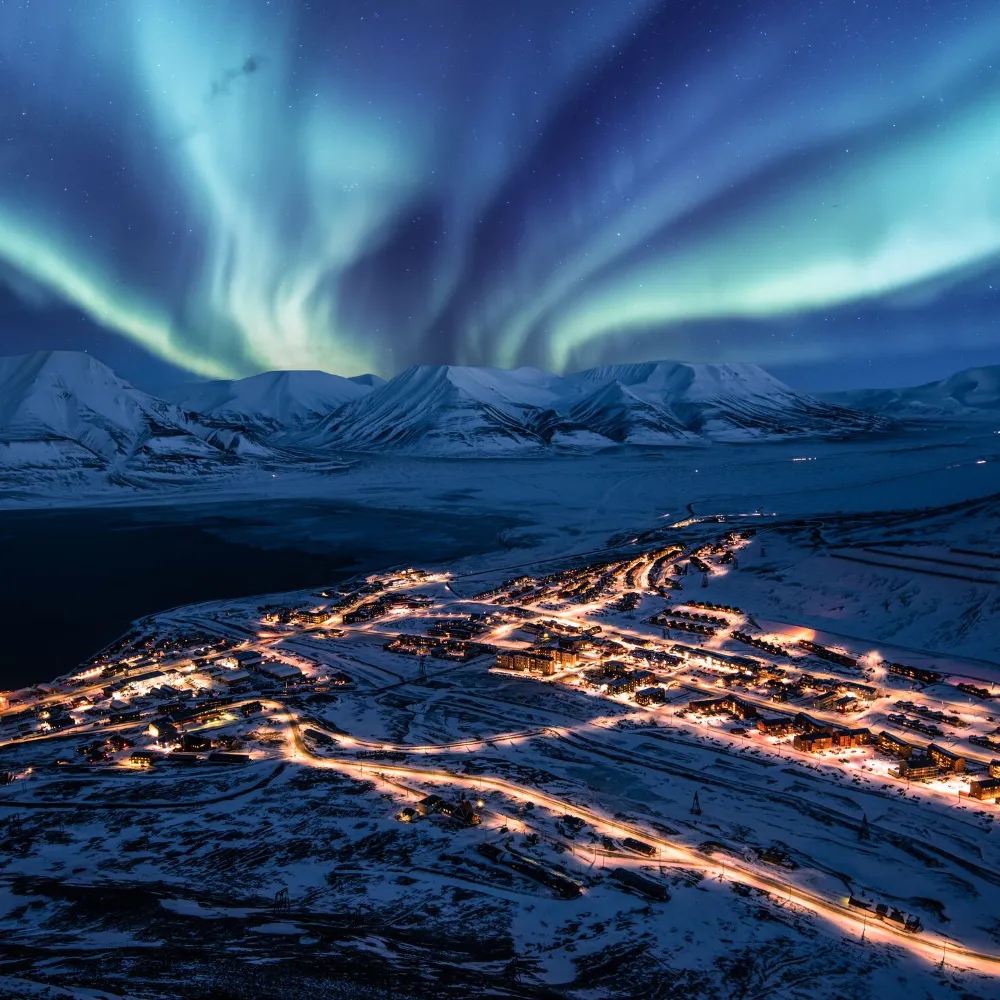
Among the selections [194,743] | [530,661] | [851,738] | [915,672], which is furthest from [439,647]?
[915,672]

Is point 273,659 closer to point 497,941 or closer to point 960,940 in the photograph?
point 497,941

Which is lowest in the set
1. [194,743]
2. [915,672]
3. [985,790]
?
[194,743]

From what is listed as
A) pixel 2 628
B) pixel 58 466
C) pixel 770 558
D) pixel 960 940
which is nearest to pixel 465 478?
pixel 58 466

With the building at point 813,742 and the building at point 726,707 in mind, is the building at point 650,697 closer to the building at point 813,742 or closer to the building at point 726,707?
the building at point 726,707

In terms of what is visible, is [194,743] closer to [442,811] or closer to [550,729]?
[442,811]

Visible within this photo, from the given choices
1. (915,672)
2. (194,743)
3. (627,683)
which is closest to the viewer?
(194,743)

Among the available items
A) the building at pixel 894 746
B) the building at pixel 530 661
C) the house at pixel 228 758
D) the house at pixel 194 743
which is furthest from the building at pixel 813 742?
the house at pixel 194 743
